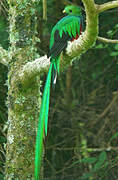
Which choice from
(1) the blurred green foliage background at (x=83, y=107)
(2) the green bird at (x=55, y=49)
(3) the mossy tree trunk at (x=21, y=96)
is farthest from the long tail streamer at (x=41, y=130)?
(1) the blurred green foliage background at (x=83, y=107)

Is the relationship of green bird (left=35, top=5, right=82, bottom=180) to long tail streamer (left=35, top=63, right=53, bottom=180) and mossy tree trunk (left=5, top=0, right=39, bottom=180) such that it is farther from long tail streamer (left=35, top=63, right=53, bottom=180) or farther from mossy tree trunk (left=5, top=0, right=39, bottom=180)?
mossy tree trunk (left=5, top=0, right=39, bottom=180)

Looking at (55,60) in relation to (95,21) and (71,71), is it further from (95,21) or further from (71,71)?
(71,71)

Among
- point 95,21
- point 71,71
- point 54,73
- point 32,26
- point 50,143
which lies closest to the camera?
point 95,21

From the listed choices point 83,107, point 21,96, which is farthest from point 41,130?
point 83,107

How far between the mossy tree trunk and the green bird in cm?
17

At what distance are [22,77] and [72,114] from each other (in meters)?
2.38

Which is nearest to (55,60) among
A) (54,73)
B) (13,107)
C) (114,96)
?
(54,73)

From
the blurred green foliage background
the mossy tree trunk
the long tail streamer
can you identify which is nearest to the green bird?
the long tail streamer

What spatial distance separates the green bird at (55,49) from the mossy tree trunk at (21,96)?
0.17 meters

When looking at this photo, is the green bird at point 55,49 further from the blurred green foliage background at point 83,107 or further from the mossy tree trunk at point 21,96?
the blurred green foliage background at point 83,107

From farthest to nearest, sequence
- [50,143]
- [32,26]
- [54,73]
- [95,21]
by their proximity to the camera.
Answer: [50,143], [32,26], [54,73], [95,21]

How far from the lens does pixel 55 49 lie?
233cm

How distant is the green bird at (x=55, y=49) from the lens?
2.03 m

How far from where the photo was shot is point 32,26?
236 centimetres
